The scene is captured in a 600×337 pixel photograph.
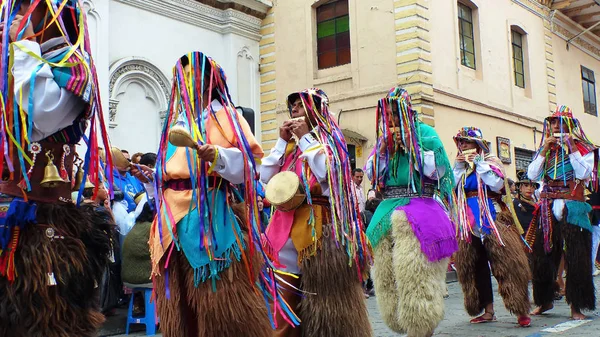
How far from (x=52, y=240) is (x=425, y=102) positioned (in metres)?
12.4

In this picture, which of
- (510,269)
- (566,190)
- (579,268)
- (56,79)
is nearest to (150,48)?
(566,190)

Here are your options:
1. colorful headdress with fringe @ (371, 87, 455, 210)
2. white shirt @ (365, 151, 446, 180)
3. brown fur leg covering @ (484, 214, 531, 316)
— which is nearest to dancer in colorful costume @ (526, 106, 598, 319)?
brown fur leg covering @ (484, 214, 531, 316)

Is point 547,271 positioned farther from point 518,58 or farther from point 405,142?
point 518,58

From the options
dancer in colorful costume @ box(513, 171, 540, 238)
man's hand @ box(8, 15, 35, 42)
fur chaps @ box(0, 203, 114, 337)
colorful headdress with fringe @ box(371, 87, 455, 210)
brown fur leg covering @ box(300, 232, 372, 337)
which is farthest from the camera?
dancer in colorful costume @ box(513, 171, 540, 238)

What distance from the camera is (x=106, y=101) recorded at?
12328mm

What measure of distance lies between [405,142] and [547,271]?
8.54 feet

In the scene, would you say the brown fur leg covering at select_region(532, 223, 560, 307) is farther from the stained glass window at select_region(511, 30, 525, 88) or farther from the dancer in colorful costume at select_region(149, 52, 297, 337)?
the stained glass window at select_region(511, 30, 525, 88)

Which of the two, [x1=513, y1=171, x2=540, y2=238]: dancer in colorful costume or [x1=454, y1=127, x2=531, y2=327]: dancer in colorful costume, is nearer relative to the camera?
[x1=454, y1=127, x2=531, y2=327]: dancer in colorful costume

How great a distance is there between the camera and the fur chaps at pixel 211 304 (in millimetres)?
3229

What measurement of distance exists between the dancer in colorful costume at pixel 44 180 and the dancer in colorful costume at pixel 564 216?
5.21m

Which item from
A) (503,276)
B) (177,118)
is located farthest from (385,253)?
(177,118)

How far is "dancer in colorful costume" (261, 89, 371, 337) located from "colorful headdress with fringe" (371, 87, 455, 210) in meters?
0.99

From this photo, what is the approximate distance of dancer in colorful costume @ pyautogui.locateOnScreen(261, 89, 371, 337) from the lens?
392 cm

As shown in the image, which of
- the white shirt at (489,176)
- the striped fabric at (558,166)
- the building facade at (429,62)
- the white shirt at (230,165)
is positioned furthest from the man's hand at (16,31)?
the building facade at (429,62)
